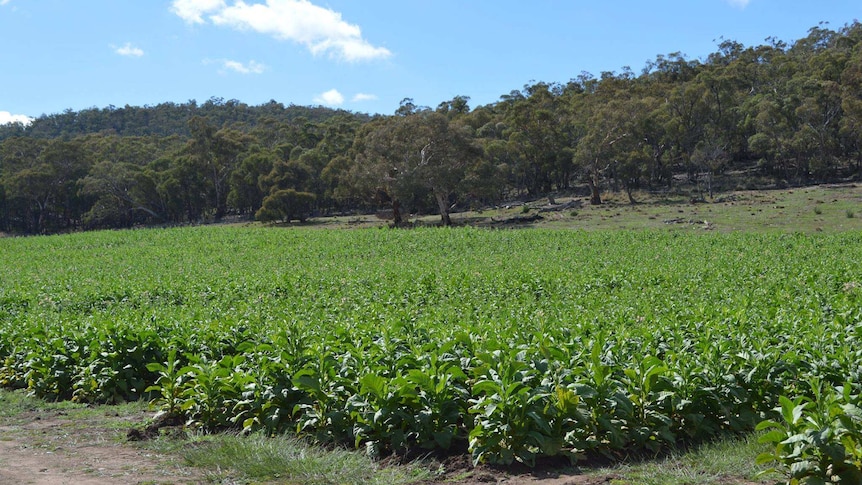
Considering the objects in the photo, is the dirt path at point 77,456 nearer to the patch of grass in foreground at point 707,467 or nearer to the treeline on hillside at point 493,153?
the patch of grass in foreground at point 707,467

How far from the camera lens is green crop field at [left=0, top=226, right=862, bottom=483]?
5270mm

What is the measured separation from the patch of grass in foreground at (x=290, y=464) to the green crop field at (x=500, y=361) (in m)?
0.26

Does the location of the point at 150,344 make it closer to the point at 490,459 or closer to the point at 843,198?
the point at 490,459

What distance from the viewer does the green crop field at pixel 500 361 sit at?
5270 millimetres

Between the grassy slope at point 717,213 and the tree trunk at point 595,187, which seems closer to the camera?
the grassy slope at point 717,213

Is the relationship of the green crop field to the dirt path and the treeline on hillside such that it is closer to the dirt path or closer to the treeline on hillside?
the dirt path

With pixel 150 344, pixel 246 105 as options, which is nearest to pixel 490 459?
pixel 150 344

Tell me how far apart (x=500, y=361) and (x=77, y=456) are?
3.75 m

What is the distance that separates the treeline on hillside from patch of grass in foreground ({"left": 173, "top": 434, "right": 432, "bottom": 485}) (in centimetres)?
4087

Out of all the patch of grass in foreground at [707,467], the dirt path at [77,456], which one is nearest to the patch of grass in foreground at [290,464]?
the dirt path at [77,456]

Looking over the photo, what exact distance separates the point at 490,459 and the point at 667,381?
161 cm

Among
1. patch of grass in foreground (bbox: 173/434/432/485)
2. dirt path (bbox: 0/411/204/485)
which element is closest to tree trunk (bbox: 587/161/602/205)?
dirt path (bbox: 0/411/204/485)

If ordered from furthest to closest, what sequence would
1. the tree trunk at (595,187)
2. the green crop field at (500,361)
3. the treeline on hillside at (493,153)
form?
the tree trunk at (595,187), the treeline on hillside at (493,153), the green crop field at (500,361)

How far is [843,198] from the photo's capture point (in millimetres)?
42938
